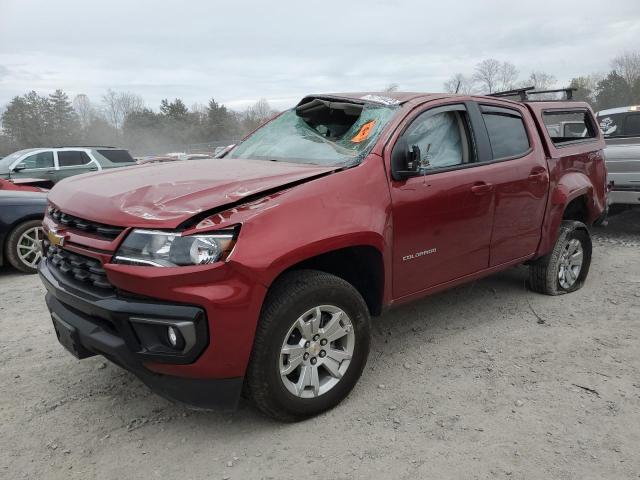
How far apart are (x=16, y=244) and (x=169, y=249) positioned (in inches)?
172

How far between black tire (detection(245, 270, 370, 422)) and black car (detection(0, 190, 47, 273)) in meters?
4.31

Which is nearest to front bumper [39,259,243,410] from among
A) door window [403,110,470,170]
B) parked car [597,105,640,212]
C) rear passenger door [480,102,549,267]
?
door window [403,110,470,170]

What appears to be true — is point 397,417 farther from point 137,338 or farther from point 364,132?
point 364,132

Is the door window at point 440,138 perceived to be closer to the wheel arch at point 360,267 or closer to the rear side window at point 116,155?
the wheel arch at point 360,267

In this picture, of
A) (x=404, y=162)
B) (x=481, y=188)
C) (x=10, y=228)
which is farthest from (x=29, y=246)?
(x=481, y=188)

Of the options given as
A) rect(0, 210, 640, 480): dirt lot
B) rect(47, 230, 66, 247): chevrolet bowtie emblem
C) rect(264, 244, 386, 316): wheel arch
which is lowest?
rect(0, 210, 640, 480): dirt lot

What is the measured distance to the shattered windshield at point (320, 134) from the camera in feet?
10.5

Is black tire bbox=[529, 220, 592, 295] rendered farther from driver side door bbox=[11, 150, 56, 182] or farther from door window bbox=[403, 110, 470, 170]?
driver side door bbox=[11, 150, 56, 182]

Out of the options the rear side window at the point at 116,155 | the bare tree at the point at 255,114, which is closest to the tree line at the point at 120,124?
the bare tree at the point at 255,114

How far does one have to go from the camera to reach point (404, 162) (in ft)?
10.1

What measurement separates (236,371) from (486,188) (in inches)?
88.7

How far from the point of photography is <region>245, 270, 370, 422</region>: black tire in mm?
2488

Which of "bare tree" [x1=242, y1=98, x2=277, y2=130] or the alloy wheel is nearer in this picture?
the alloy wheel

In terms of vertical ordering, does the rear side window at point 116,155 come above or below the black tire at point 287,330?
above
